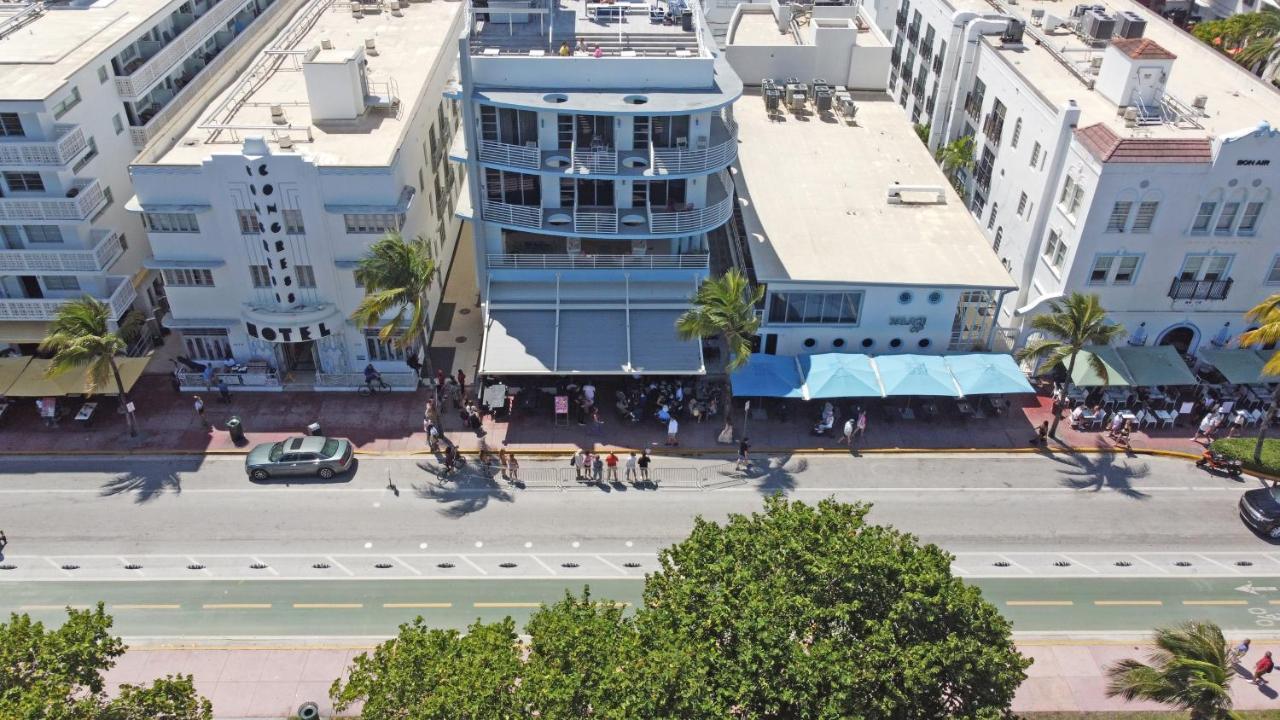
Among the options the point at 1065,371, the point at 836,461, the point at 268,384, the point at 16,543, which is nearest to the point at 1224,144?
the point at 1065,371

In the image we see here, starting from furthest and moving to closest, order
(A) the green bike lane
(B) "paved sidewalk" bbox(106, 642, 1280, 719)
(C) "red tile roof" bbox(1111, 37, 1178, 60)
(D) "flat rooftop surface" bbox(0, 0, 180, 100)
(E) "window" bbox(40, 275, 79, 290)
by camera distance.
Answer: (C) "red tile roof" bbox(1111, 37, 1178, 60) < (E) "window" bbox(40, 275, 79, 290) < (D) "flat rooftop surface" bbox(0, 0, 180, 100) < (A) the green bike lane < (B) "paved sidewalk" bbox(106, 642, 1280, 719)

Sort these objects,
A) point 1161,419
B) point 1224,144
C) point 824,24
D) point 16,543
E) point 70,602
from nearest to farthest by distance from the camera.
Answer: point 70,602
point 16,543
point 1224,144
point 1161,419
point 824,24

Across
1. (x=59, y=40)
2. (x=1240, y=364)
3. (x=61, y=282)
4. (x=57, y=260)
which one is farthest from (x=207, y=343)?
(x=1240, y=364)

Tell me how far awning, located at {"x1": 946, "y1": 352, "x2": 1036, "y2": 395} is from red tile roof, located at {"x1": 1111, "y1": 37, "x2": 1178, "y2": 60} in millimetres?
16585

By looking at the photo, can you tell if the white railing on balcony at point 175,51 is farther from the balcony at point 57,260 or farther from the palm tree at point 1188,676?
the palm tree at point 1188,676

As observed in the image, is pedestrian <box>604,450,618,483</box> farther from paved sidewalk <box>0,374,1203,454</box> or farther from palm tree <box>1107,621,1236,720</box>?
palm tree <box>1107,621,1236,720</box>

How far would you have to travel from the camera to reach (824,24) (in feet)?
210

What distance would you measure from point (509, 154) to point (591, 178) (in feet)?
13.2

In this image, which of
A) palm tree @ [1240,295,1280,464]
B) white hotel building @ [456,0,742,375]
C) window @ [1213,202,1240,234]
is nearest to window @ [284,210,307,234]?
white hotel building @ [456,0,742,375]

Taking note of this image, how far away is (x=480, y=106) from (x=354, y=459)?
17649mm

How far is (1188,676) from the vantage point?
26875 millimetres

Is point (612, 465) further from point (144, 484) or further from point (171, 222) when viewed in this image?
point (171, 222)

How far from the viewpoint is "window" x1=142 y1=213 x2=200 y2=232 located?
43625 mm

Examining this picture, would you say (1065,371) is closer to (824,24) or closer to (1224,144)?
(1224,144)
